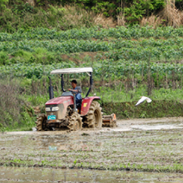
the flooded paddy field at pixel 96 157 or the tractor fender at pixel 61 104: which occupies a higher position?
the tractor fender at pixel 61 104

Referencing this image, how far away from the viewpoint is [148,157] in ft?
22.5

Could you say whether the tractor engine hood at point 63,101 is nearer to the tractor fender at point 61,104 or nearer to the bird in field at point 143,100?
the tractor fender at point 61,104

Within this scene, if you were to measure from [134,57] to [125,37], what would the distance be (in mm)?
8066

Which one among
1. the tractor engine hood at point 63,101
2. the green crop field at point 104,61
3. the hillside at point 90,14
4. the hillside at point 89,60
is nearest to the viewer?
the tractor engine hood at point 63,101

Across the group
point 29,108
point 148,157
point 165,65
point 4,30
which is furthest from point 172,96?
point 4,30

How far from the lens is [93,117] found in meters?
13.7

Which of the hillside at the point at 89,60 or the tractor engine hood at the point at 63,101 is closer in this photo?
the tractor engine hood at the point at 63,101

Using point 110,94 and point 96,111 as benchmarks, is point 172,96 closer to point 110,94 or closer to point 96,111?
point 110,94

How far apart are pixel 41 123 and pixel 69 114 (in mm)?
1025

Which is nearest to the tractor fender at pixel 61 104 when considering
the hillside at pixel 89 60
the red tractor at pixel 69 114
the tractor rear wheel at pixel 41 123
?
the red tractor at pixel 69 114

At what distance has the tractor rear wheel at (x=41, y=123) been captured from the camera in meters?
13.0

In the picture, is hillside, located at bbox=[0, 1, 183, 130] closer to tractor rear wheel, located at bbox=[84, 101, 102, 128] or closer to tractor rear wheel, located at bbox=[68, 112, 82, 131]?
tractor rear wheel, located at bbox=[84, 101, 102, 128]

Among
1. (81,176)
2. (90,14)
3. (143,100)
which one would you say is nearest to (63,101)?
(143,100)

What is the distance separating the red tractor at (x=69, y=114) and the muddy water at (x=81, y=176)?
5957 mm
